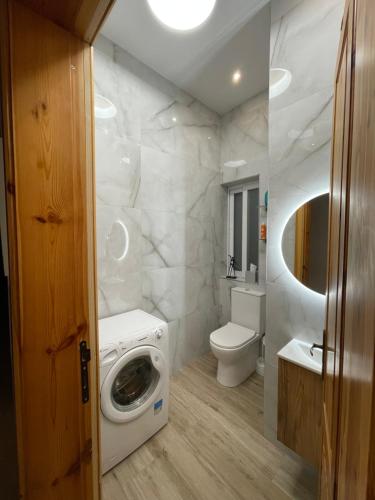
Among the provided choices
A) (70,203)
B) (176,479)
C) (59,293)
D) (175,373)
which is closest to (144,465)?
(176,479)

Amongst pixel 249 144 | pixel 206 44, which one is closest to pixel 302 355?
pixel 249 144

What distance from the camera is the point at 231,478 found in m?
1.31

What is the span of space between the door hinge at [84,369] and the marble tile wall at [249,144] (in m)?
2.02

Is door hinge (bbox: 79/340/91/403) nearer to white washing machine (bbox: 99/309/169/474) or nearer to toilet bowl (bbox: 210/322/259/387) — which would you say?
white washing machine (bbox: 99/309/169/474)

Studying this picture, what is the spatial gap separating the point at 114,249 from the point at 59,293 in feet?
3.74

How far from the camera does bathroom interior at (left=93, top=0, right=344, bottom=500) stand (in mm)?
1312

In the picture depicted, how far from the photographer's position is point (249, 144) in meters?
2.47

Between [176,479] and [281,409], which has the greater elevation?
[281,409]

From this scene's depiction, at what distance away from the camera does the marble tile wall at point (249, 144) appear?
2339 millimetres

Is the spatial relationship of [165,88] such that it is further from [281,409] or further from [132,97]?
[281,409]

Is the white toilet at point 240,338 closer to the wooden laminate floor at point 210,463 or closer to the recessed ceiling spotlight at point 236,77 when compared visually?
the wooden laminate floor at point 210,463

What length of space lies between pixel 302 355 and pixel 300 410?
286 mm

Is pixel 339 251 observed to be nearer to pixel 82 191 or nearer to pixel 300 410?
pixel 82 191

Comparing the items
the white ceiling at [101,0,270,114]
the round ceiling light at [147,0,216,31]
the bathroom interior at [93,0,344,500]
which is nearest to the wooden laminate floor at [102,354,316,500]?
the bathroom interior at [93,0,344,500]
